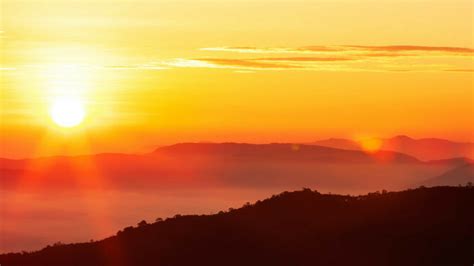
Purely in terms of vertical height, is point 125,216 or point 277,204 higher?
point 125,216

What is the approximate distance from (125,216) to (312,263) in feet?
413

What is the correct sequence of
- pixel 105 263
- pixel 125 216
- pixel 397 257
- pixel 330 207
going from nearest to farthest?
pixel 397 257 < pixel 105 263 < pixel 330 207 < pixel 125 216

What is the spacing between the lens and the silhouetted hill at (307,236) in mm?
37531

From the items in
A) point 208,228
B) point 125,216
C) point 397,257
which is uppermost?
point 125,216

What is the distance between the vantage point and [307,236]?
39.6m

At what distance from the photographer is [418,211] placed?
40656 mm

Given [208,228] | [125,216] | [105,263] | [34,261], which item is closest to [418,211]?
[208,228]

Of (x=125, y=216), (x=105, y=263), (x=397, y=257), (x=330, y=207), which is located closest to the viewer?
(x=397, y=257)

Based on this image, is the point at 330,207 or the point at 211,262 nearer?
the point at 211,262

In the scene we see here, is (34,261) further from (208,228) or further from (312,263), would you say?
(312,263)

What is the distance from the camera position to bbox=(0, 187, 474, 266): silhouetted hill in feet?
123

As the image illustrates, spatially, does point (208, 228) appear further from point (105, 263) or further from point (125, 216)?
point (125, 216)

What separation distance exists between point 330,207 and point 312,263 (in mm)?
5315

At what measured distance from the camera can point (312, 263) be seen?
3747cm
